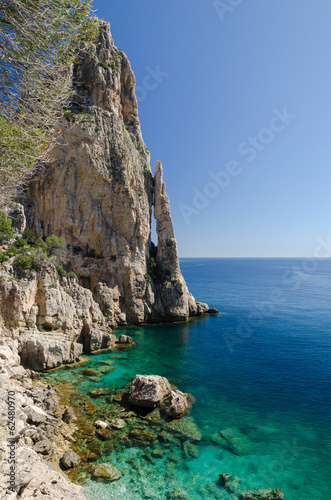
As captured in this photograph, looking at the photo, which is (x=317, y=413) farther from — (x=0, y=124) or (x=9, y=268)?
(x=9, y=268)

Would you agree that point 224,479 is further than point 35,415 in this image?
No

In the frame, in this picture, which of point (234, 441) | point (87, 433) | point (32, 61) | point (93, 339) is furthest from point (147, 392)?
point (32, 61)

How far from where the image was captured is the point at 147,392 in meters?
18.1

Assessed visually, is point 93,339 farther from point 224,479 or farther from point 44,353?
point 224,479

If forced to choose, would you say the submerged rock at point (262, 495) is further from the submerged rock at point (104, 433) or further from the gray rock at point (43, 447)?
the gray rock at point (43, 447)

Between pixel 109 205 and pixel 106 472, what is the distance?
32.7 metres

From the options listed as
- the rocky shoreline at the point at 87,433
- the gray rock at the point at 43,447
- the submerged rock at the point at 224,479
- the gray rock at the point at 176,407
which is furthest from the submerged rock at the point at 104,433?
the submerged rock at the point at 224,479

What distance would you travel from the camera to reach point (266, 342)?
34.3 meters

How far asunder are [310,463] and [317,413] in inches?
223

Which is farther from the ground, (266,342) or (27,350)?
(27,350)

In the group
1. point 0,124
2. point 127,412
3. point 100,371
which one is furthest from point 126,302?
point 0,124

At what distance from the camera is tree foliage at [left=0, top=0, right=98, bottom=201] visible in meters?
6.18

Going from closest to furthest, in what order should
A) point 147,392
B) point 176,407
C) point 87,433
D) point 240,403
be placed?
point 87,433 < point 176,407 < point 147,392 < point 240,403

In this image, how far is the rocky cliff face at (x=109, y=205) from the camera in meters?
36.5
